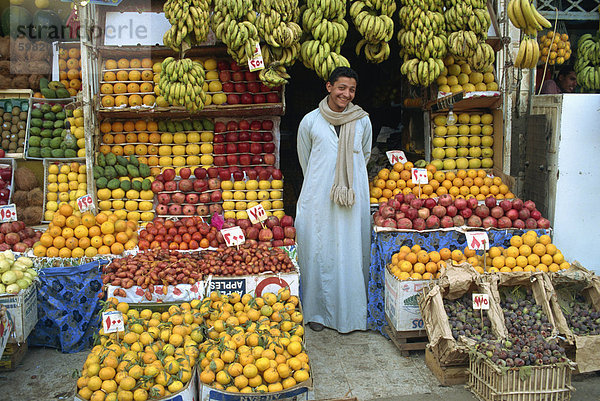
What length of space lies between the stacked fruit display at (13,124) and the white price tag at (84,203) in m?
1.30

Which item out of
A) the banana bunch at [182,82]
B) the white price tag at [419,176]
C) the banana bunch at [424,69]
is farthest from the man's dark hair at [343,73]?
the banana bunch at [182,82]

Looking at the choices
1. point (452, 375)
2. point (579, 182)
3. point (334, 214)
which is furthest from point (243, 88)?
point (579, 182)

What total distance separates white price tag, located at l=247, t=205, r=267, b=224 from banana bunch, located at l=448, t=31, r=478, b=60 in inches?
96.9

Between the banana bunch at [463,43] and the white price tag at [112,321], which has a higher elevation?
the banana bunch at [463,43]

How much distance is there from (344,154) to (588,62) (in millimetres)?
3684

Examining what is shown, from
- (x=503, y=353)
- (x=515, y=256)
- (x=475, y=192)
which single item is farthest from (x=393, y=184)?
(x=503, y=353)

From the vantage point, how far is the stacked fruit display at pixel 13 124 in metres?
5.80

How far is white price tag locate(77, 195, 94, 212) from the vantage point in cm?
505

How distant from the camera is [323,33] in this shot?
5082 millimetres

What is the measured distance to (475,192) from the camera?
17.1ft

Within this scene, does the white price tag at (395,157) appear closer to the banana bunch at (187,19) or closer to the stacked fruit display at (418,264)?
the stacked fruit display at (418,264)

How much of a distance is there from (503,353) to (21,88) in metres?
5.69

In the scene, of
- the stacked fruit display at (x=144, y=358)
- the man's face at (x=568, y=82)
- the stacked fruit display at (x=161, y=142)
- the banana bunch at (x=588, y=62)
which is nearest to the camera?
the stacked fruit display at (x=144, y=358)

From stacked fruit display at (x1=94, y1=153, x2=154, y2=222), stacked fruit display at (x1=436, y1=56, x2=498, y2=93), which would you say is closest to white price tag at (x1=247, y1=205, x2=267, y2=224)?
stacked fruit display at (x1=94, y1=153, x2=154, y2=222)
